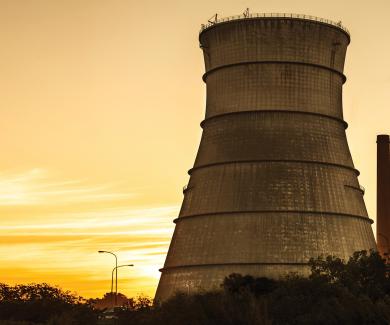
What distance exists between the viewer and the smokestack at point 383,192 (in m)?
68.2

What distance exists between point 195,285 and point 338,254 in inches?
355

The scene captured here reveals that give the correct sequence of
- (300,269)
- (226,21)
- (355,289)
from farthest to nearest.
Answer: (226,21)
(300,269)
(355,289)

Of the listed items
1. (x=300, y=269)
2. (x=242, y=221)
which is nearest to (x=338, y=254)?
(x=300, y=269)

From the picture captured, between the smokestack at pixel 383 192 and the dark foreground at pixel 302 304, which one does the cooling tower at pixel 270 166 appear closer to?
the dark foreground at pixel 302 304

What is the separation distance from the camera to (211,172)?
57719 mm

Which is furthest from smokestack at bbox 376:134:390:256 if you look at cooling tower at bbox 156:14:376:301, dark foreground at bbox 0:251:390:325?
dark foreground at bbox 0:251:390:325

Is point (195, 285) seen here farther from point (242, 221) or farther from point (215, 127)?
point (215, 127)

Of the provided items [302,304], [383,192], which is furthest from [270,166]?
[302,304]

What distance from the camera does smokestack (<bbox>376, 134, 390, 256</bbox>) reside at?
224ft

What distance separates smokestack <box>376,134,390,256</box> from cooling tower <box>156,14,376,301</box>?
9169 mm

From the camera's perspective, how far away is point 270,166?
56.5 meters

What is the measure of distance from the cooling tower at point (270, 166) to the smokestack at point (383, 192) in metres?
9.17

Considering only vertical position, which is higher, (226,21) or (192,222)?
(226,21)

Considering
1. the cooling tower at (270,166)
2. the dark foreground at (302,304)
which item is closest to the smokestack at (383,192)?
the cooling tower at (270,166)
